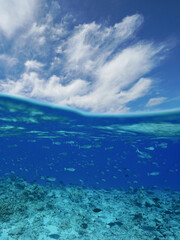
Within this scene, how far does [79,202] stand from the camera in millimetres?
11320

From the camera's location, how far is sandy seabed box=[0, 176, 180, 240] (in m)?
7.43

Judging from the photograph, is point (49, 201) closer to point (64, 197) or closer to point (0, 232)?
point (64, 197)

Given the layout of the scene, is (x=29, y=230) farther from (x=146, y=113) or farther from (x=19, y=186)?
(x=146, y=113)

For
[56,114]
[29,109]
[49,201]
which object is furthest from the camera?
[56,114]

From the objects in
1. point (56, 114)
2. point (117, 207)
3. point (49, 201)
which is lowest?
point (117, 207)

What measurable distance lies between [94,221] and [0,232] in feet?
16.6

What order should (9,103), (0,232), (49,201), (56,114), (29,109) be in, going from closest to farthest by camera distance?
(0,232), (49,201), (9,103), (29,109), (56,114)

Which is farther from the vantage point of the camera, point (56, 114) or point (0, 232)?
point (56, 114)

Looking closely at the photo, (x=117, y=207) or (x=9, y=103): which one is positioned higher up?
(x=9, y=103)

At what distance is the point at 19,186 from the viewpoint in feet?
37.7

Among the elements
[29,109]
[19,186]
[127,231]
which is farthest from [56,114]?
[127,231]

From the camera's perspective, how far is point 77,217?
9117mm

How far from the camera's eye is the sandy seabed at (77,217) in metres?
7.43

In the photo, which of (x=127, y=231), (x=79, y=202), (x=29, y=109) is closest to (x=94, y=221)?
(x=127, y=231)
